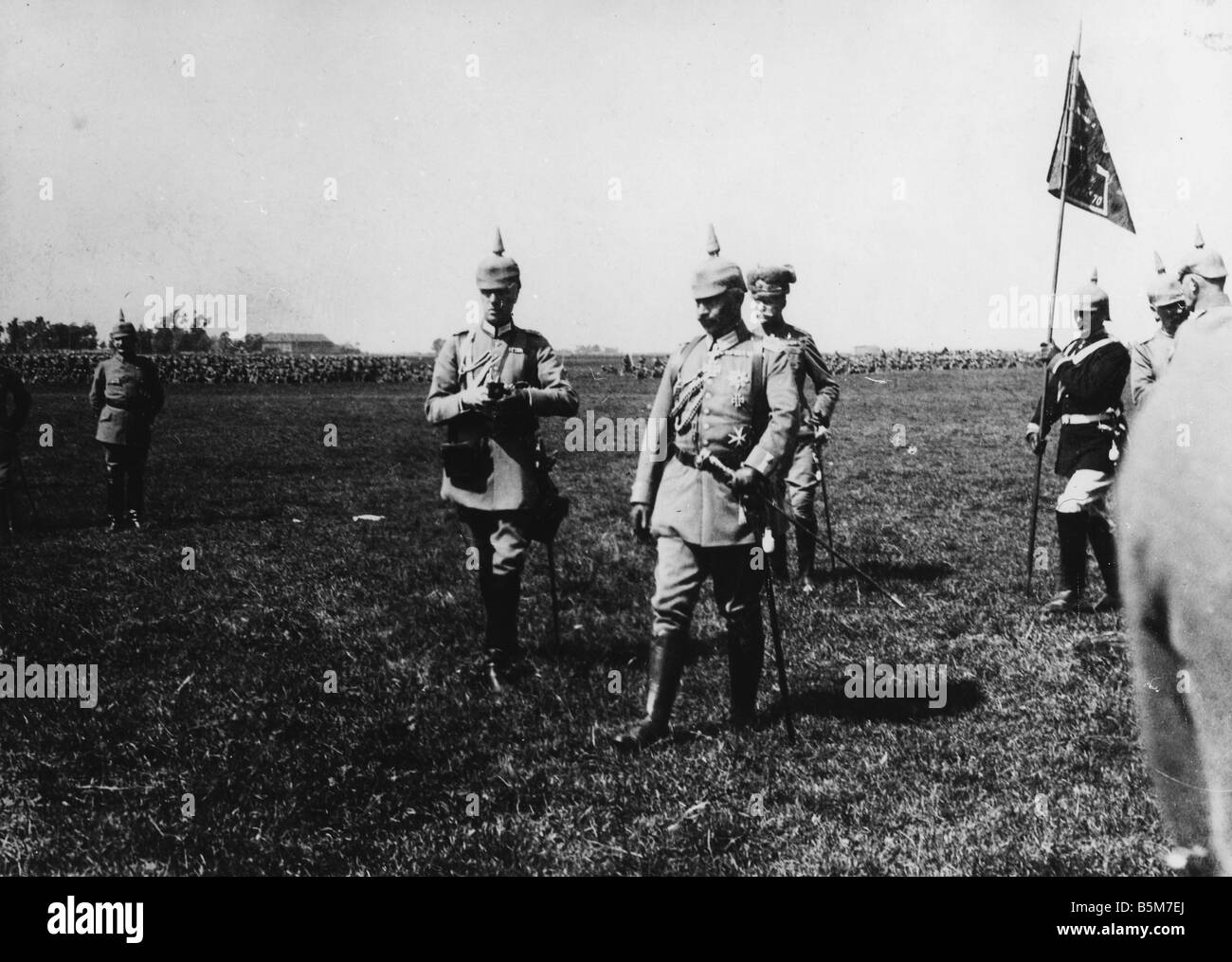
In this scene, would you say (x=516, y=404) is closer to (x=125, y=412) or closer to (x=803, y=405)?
(x=803, y=405)

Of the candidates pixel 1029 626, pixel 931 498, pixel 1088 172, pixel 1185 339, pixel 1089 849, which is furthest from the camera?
pixel 931 498

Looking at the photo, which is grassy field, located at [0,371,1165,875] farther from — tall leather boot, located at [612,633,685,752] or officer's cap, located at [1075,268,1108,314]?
officer's cap, located at [1075,268,1108,314]

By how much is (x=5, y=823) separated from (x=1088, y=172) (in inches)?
336

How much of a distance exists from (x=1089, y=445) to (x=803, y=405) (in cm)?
219

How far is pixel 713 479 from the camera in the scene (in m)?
5.12

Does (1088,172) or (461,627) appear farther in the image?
(1088,172)

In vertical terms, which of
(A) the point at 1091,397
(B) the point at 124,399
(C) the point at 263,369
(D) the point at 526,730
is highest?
(C) the point at 263,369

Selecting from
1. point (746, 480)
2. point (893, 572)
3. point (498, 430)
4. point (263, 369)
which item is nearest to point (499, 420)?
point (498, 430)

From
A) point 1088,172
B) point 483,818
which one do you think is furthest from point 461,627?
point 1088,172

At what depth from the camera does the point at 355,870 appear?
4027 mm

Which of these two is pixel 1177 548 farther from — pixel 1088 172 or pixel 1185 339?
pixel 1088 172

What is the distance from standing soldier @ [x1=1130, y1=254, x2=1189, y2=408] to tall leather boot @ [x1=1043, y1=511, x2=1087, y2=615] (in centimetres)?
113

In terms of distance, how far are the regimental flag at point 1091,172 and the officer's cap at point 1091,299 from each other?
724 millimetres

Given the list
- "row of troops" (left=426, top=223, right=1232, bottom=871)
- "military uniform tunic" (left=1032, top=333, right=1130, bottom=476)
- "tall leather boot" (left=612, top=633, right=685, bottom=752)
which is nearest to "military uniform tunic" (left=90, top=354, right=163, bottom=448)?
"row of troops" (left=426, top=223, right=1232, bottom=871)
